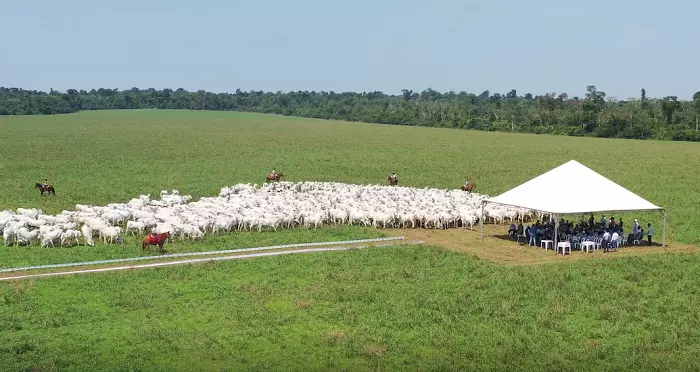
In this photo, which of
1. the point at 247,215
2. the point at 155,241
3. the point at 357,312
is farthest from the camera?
the point at 247,215

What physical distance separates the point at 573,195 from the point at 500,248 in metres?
3.05

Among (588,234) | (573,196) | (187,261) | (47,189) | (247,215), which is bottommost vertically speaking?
(187,261)

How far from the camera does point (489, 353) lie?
1593 centimetres

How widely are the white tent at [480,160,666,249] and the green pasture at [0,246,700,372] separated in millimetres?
2696

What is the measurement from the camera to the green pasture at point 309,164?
41.2m

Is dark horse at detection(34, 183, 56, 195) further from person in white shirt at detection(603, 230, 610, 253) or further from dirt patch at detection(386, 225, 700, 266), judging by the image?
person in white shirt at detection(603, 230, 610, 253)

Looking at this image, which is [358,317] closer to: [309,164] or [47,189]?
[47,189]

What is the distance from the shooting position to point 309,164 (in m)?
59.5

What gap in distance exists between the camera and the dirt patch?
2505 cm

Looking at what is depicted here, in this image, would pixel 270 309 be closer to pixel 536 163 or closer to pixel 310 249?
pixel 310 249

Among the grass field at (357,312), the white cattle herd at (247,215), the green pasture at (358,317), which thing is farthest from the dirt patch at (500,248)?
the green pasture at (358,317)

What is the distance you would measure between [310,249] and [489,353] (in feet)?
35.5

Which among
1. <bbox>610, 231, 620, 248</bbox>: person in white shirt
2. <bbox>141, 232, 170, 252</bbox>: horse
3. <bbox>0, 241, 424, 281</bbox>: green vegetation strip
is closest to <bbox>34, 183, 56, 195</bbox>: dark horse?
<bbox>141, 232, 170, 252</bbox>: horse

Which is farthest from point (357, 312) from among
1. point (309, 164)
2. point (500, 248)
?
point (309, 164)
